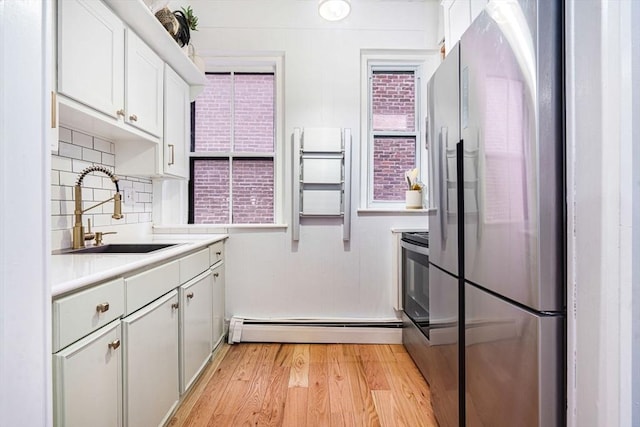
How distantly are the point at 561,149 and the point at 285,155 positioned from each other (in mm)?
2126

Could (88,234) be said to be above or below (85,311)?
above

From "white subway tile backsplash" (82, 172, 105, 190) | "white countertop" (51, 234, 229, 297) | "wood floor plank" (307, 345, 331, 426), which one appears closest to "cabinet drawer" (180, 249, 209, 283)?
"white countertop" (51, 234, 229, 297)

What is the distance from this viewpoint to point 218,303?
94.6 inches

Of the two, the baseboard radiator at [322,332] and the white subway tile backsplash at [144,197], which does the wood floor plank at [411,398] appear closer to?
the baseboard radiator at [322,332]

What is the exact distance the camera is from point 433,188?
1.59 metres

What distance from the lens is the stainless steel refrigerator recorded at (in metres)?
0.79
